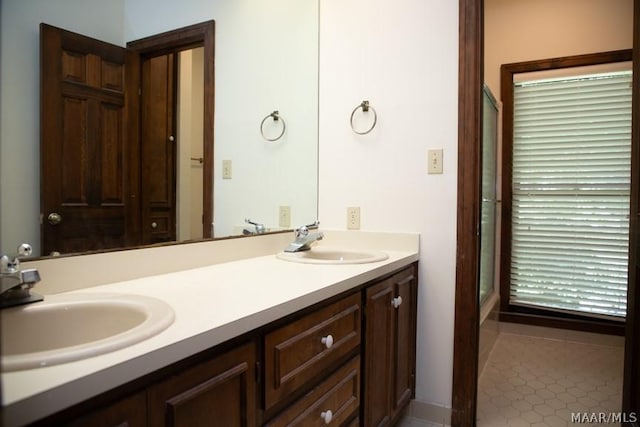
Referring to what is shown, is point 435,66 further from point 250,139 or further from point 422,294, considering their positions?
point 422,294

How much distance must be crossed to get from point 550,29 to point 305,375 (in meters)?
3.26

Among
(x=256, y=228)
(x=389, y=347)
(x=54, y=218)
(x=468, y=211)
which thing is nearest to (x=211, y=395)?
(x=54, y=218)

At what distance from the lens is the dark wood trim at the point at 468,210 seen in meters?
1.74

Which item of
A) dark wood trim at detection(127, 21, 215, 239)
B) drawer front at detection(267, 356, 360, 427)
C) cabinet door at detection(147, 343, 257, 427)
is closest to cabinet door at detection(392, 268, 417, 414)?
drawer front at detection(267, 356, 360, 427)

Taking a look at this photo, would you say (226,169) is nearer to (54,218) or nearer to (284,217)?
(284,217)

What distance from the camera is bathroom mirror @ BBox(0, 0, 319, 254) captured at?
0.87 m

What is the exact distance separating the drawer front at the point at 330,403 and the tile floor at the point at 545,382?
961 mm

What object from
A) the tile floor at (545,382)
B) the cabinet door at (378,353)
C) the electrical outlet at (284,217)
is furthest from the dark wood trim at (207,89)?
the tile floor at (545,382)

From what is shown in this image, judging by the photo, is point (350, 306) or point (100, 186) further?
point (350, 306)

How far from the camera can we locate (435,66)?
1836 millimetres

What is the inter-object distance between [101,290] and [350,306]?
0.71m

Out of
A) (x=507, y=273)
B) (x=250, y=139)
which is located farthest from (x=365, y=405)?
(x=507, y=273)

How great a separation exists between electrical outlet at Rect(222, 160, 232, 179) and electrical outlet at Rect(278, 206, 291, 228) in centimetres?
41

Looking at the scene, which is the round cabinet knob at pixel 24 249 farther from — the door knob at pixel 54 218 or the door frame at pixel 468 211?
the door frame at pixel 468 211
